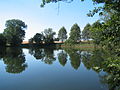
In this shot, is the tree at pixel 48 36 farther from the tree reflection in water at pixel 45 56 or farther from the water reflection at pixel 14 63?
the water reflection at pixel 14 63

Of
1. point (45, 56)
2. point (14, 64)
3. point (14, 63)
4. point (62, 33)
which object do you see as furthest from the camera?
point (62, 33)

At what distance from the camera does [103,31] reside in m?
2.56

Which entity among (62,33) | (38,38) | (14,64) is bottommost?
(14,64)

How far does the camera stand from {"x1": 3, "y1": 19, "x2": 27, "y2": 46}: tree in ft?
204

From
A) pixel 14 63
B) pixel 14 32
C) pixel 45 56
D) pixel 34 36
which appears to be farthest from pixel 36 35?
pixel 14 63

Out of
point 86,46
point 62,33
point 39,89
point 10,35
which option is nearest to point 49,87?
point 39,89

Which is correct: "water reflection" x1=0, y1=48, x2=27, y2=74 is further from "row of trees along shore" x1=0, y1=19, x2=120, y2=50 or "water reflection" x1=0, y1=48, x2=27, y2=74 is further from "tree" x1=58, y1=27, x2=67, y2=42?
"tree" x1=58, y1=27, x2=67, y2=42

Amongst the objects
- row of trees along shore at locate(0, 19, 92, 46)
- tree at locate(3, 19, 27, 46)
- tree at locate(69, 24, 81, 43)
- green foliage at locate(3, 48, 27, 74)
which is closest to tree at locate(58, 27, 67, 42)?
row of trees along shore at locate(0, 19, 92, 46)

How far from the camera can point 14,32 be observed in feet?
219

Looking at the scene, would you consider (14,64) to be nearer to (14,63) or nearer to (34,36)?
(14,63)

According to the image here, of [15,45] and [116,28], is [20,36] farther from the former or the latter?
[116,28]

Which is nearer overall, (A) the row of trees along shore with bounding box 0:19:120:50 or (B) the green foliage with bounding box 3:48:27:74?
(B) the green foliage with bounding box 3:48:27:74

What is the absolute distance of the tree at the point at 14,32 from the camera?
62275 millimetres

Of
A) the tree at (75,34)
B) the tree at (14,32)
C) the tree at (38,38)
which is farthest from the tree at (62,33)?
the tree at (14,32)
